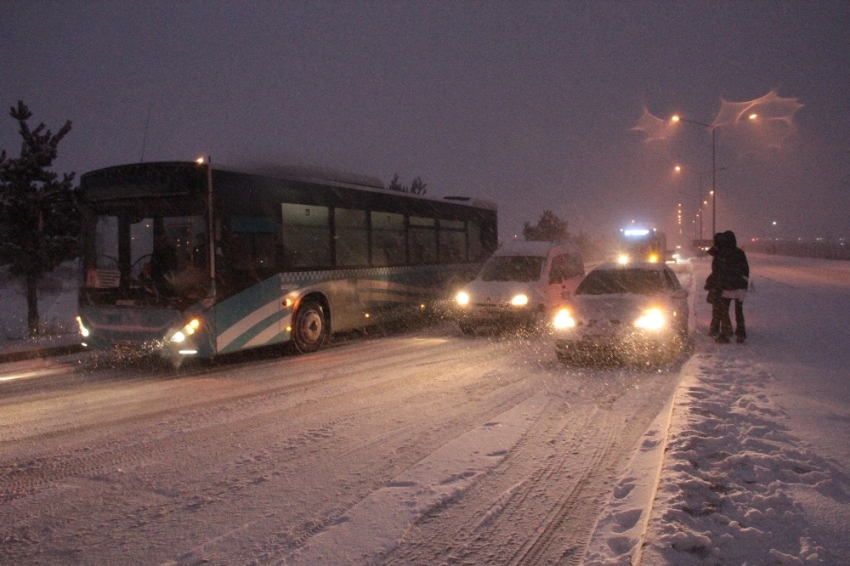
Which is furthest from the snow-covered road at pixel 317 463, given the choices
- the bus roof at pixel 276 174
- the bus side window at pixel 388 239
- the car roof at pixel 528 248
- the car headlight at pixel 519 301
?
the car roof at pixel 528 248

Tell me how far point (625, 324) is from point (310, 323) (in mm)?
5801

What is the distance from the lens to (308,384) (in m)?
8.98

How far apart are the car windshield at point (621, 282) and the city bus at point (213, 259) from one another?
4.83 metres

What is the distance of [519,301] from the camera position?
1357 centimetres

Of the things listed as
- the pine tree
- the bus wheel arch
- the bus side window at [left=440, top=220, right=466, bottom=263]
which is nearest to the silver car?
the bus wheel arch

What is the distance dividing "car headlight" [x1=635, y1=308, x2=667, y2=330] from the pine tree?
13.9m

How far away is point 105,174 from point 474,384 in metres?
7.00

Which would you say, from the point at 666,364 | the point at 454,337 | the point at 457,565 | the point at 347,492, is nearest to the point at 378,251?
the point at 454,337

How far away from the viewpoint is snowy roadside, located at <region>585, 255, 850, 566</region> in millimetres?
3682

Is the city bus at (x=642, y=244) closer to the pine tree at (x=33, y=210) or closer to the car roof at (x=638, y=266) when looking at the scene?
the car roof at (x=638, y=266)

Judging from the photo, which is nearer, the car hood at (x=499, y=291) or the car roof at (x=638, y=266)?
the car roof at (x=638, y=266)

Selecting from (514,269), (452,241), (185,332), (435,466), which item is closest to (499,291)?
(514,269)

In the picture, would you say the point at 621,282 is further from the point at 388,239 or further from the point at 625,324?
the point at 388,239

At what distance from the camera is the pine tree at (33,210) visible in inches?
627
